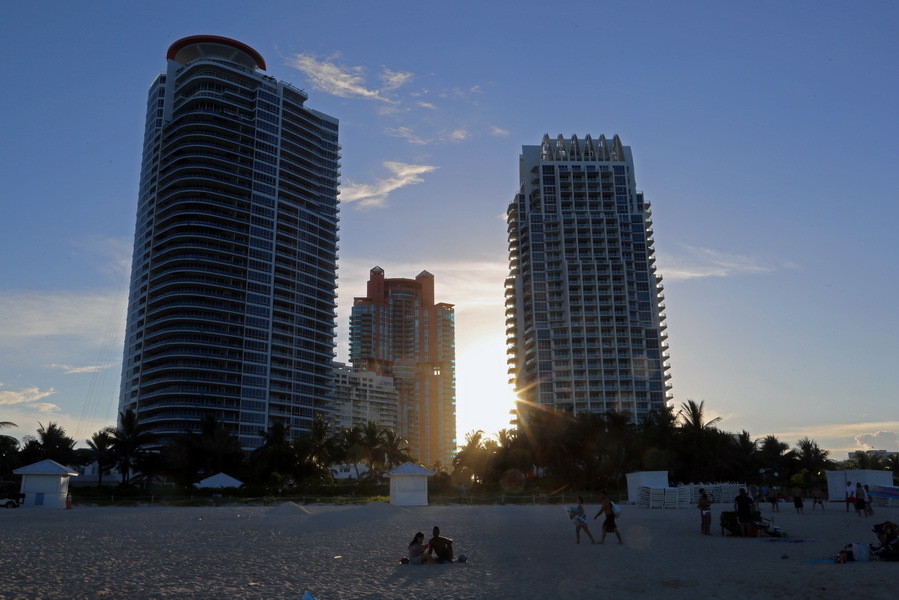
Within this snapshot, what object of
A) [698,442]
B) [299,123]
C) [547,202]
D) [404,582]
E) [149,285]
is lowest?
[404,582]

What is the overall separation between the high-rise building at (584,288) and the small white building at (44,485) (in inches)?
3373

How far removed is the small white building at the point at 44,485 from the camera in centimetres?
4225

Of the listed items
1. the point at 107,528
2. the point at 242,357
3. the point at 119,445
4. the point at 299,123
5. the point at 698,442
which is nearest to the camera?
the point at 107,528

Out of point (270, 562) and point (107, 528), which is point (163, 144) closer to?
point (107, 528)

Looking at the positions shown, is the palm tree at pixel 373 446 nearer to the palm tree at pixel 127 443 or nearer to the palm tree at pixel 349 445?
the palm tree at pixel 349 445

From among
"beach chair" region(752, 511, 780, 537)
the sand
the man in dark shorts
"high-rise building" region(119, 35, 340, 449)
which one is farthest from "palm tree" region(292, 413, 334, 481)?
"beach chair" region(752, 511, 780, 537)

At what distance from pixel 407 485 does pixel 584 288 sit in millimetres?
88622

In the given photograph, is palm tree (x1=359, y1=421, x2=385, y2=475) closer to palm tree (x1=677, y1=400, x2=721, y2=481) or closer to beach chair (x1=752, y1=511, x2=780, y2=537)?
palm tree (x1=677, y1=400, x2=721, y2=481)

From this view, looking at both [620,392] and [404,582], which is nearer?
[404,582]

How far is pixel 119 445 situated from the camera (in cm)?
7831

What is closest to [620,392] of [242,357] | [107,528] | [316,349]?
[316,349]

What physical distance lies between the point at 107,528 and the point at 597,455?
49706 mm

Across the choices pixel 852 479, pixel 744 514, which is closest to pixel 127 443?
pixel 852 479

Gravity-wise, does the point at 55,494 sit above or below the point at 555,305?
below
